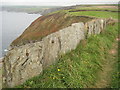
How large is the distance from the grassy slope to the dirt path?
0.83 feet

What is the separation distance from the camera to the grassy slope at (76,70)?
8.56 metres

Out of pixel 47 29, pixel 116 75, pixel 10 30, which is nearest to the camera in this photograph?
pixel 116 75

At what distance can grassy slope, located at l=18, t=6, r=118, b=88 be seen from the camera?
8.56 m

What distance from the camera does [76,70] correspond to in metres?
9.76

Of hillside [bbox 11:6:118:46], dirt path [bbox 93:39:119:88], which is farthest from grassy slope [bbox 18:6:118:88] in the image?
hillside [bbox 11:6:118:46]

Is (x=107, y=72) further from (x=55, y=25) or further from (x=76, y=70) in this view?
(x=55, y=25)

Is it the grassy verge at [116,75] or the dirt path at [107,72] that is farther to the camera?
the dirt path at [107,72]

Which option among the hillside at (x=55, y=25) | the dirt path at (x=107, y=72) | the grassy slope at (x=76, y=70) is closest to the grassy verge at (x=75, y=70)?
the grassy slope at (x=76, y=70)

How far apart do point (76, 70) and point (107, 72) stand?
2.27 meters

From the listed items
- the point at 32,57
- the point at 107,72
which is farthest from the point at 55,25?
the point at 32,57

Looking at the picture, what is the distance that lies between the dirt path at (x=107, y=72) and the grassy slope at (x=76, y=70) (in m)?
0.25

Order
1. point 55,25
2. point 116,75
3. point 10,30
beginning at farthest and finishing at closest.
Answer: point 10,30, point 55,25, point 116,75

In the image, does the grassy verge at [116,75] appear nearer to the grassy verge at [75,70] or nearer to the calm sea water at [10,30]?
the grassy verge at [75,70]

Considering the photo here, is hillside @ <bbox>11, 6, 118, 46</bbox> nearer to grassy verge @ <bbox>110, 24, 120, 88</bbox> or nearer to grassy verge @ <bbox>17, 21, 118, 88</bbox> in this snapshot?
grassy verge @ <bbox>17, 21, 118, 88</bbox>
